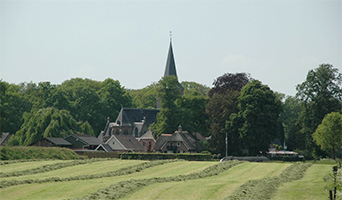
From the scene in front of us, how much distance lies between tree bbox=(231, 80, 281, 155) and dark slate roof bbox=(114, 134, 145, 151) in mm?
21250

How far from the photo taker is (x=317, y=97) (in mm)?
78750

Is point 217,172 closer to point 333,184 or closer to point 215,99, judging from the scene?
point 333,184

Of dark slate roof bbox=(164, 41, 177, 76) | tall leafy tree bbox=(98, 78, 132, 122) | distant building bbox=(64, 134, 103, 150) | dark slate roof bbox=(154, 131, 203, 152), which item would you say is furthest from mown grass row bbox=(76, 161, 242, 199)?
tall leafy tree bbox=(98, 78, 132, 122)

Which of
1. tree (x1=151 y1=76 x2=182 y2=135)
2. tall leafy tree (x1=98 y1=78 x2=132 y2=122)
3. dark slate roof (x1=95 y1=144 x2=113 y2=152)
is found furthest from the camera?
tall leafy tree (x1=98 y1=78 x2=132 y2=122)

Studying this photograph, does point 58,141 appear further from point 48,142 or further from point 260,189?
point 260,189

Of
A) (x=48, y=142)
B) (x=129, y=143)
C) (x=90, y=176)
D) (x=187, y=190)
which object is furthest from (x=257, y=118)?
(x=187, y=190)

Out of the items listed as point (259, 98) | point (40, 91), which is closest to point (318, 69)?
point (259, 98)

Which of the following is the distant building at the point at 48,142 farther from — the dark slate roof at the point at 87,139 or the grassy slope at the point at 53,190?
the grassy slope at the point at 53,190

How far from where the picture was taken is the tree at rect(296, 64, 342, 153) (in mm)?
78125

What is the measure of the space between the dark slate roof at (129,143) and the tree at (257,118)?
69.7 ft

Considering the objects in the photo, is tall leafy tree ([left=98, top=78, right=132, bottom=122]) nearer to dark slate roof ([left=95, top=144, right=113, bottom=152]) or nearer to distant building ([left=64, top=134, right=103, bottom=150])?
distant building ([left=64, top=134, right=103, bottom=150])

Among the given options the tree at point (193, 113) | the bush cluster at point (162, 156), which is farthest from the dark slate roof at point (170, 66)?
the bush cluster at point (162, 156)

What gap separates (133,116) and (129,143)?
20.5m

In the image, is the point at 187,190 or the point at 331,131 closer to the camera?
the point at 187,190
